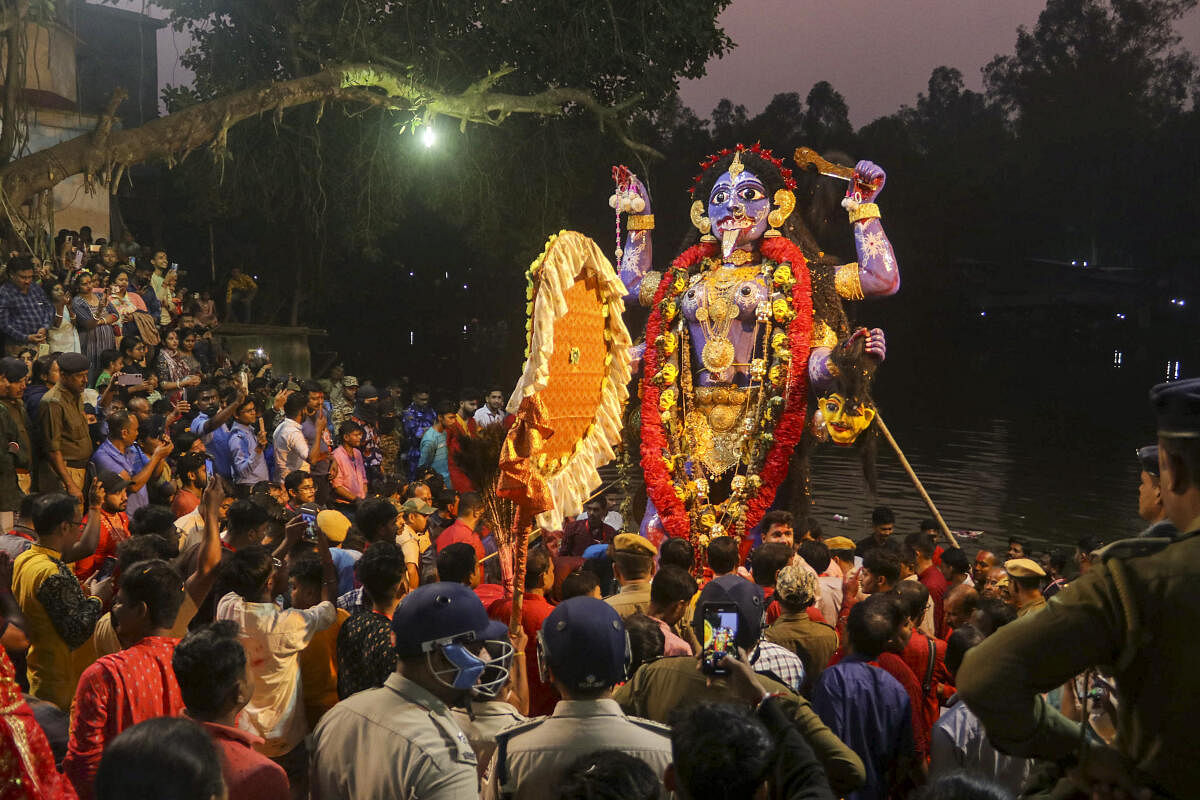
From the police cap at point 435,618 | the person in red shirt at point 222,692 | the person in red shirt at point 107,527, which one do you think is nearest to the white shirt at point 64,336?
the person in red shirt at point 107,527

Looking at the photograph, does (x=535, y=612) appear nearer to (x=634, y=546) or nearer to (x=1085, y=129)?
(x=634, y=546)

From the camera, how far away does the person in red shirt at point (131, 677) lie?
10.5 feet

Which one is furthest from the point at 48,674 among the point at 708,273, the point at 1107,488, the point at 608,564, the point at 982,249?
the point at 982,249

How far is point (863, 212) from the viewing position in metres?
8.73

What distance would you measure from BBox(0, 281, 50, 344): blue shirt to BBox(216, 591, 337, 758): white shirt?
683 centimetres

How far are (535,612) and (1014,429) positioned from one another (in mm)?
20894

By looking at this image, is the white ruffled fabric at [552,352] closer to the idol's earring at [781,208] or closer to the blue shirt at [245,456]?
the idol's earring at [781,208]

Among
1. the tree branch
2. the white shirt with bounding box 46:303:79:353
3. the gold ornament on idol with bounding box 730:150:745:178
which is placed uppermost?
the tree branch

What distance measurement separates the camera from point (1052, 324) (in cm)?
3916

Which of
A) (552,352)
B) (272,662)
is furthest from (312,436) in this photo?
(272,662)

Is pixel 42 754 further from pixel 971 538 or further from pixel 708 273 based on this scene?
pixel 971 538

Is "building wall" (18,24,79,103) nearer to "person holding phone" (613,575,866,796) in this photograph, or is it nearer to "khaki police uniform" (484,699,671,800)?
"person holding phone" (613,575,866,796)

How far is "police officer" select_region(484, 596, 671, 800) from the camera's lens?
9.02ft

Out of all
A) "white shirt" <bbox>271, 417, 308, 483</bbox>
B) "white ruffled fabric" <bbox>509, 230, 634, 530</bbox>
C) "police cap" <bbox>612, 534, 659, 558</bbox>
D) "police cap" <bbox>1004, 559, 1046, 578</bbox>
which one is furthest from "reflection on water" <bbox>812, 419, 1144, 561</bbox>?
"police cap" <bbox>612, 534, 659, 558</bbox>
